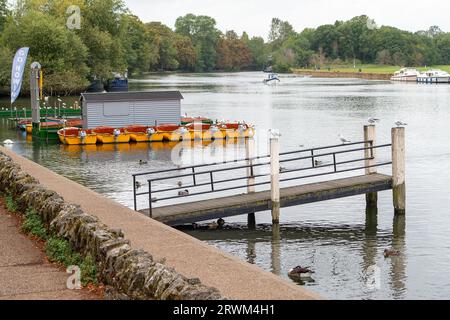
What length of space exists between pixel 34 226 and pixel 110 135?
37152mm

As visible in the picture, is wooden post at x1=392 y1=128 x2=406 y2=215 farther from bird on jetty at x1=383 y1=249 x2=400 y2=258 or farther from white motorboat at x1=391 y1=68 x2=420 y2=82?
white motorboat at x1=391 y1=68 x2=420 y2=82

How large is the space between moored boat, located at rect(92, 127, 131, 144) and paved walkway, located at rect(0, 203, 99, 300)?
1441 inches

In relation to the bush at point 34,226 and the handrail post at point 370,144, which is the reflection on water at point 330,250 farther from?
the bush at point 34,226

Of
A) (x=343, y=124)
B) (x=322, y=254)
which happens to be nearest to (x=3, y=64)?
(x=343, y=124)

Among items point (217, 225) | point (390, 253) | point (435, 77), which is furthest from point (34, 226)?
point (435, 77)

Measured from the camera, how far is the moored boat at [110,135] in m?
56.1

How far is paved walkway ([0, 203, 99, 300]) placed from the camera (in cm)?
1451

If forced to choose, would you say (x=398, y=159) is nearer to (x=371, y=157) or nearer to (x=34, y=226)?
(x=371, y=157)

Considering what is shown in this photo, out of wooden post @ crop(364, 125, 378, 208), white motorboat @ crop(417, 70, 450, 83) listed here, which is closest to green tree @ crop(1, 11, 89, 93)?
white motorboat @ crop(417, 70, 450, 83)

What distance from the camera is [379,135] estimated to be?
61.1 meters

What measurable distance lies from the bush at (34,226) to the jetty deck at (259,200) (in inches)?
Result: 231

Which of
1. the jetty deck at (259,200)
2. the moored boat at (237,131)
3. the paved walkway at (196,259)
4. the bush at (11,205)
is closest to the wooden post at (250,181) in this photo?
the jetty deck at (259,200)
